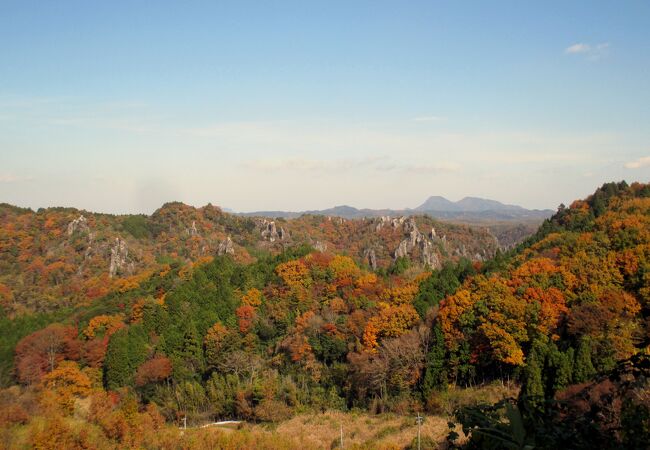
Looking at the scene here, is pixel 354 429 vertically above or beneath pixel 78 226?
beneath

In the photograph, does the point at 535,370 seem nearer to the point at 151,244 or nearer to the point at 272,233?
the point at 151,244

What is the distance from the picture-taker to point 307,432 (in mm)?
28969

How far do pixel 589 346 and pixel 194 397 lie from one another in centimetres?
2584

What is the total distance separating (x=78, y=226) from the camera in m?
90.4

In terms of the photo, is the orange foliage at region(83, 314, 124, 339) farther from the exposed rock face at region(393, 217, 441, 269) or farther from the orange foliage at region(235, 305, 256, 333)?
the exposed rock face at region(393, 217, 441, 269)

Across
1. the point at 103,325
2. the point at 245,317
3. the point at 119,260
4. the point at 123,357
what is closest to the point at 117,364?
the point at 123,357

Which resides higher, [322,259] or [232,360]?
[322,259]

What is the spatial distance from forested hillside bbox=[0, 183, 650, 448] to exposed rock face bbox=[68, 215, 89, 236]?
112 feet

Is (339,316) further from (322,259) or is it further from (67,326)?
(67,326)

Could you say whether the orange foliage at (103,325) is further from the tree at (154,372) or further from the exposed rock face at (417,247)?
the exposed rock face at (417,247)

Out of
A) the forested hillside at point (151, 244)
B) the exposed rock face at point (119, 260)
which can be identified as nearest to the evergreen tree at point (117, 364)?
the forested hillside at point (151, 244)

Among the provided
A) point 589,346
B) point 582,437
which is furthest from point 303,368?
point 582,437

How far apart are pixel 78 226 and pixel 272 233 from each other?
3991cm

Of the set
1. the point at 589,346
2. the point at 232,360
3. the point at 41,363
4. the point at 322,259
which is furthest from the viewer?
the point at 322,259
